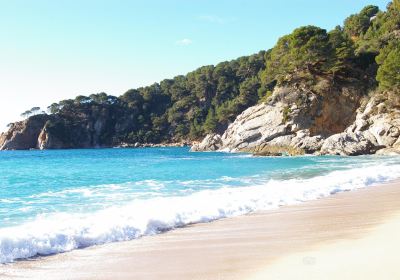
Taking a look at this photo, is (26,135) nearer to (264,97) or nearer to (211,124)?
(211,124)

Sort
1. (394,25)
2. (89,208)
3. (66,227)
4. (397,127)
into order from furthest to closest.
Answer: (394,25) < (397,127) < (89,208) < (66,227)

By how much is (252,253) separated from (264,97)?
201 feet

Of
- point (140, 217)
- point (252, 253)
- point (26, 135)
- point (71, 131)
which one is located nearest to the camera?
point (252, 253)

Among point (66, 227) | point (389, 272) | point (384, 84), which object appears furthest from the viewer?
point (384, 84)

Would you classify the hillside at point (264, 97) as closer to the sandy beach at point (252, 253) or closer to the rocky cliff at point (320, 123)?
the rocky cliff at point (320, 123)

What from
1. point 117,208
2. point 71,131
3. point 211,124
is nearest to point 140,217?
point 117,208

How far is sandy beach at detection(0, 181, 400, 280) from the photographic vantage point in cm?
591

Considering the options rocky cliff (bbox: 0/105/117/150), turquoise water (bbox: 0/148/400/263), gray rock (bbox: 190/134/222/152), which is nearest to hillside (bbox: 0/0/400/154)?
rocky cliff (bbox: 0/105/117/150)

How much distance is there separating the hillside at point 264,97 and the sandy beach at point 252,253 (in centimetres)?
3586

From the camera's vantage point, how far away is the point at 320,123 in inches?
2127

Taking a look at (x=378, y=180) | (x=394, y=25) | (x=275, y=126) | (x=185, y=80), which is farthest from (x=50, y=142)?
(x=378, y=180)

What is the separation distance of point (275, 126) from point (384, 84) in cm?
1413

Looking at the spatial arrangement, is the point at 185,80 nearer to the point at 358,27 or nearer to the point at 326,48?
the point at 358,27

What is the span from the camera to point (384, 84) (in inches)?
1820
